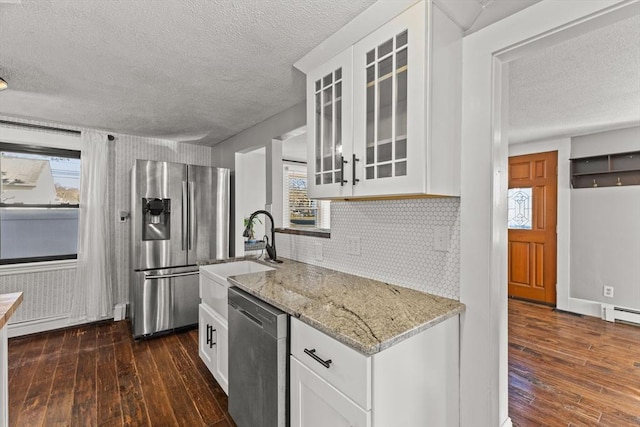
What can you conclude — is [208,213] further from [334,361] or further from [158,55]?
[334,361]

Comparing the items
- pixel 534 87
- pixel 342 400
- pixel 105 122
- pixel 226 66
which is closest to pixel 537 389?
pixel 342 400

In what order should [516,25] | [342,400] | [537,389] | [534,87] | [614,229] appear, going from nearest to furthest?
[342,400] → [516,25] → [537,389] → [534,87] → [614,229]

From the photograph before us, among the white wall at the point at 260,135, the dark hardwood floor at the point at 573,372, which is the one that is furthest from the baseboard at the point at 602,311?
the white wall at the point at 260,135

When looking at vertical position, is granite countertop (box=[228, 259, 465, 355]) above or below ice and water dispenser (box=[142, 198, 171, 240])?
below

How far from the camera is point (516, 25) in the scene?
127 centimetres

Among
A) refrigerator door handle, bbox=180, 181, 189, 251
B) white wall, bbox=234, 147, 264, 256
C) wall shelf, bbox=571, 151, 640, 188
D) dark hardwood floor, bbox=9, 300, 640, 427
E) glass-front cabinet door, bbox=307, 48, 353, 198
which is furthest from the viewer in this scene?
white wall, bbox=234, 147, 264, 256

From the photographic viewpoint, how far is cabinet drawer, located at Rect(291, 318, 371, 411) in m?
1.00

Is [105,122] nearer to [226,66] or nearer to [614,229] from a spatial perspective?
[226,66]

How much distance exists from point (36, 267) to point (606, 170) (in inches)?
265

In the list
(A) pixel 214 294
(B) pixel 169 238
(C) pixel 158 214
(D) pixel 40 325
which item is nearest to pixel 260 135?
(C) pixel 158 214

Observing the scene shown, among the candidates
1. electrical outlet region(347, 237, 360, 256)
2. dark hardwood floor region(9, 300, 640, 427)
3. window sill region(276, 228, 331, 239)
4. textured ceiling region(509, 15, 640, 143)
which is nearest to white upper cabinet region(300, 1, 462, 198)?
electrical outlet region(347, 237, 360, 256)

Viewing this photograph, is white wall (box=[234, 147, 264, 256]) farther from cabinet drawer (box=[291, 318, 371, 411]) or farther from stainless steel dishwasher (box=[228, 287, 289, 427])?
cabinet drawer (box=[291, 318, 371, 411])

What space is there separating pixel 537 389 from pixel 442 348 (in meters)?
1.52

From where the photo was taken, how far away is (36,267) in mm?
3279
